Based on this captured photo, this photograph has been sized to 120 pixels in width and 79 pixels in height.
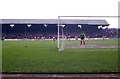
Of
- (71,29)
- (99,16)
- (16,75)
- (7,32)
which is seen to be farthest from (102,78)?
(7,32)

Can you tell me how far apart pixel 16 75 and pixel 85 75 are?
9.03 feet

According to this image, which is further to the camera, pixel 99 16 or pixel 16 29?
pixel 16 29

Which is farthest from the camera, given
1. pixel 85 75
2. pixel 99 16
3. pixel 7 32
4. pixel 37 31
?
pixel 37 31

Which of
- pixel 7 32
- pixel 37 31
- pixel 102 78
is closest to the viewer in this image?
pixel 102 78

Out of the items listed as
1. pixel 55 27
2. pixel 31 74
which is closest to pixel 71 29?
pixel 55 27

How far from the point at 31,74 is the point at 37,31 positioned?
64.7 metres

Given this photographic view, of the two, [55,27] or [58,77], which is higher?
[55,27]

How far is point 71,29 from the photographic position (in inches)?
2031

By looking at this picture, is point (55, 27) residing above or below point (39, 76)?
above

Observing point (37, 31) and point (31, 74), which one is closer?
point (31, 74)

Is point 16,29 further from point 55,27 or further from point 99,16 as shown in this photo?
point 99,16

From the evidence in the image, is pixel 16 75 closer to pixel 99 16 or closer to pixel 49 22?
pixel 99 16

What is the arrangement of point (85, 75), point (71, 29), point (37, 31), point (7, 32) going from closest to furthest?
point (85, 75)
point (71, 29)
point (7, 32)
point (37, 31)

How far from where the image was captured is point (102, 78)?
11.9 metres
